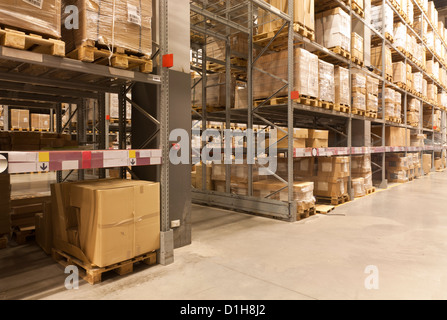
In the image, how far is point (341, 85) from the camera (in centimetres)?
728

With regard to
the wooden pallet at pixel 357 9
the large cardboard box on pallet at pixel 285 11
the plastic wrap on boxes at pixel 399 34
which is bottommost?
the large cardboard box on pallet at pixel 285 11

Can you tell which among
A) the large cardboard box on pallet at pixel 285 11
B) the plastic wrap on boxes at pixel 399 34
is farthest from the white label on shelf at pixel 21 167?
the plastic wrap on boxes at pixel 399 34

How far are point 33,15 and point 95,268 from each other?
7.96 ft

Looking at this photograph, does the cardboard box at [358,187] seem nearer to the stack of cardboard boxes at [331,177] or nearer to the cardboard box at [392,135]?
the stack of cardboard boxes at [331,177]

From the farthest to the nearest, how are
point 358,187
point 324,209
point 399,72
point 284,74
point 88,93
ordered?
point 399,72, point 358,187, point 324,209, point 284,74, point 88,93

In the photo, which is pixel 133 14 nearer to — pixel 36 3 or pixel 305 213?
pixel 36 3

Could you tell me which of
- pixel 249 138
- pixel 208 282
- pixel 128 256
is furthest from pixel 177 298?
pixel 249 138

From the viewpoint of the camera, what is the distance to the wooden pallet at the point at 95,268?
10.2ft

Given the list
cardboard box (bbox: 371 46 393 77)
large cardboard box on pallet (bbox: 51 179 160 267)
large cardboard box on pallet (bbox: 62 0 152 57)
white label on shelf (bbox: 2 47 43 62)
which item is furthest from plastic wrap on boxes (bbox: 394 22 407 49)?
white label on shelf (bbox: 2 47 43 62)

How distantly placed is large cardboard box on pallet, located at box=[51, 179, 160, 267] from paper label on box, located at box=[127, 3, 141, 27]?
1.78 metres

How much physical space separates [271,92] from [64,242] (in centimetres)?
456

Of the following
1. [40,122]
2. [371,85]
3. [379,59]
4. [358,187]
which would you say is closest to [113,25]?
[358,187]

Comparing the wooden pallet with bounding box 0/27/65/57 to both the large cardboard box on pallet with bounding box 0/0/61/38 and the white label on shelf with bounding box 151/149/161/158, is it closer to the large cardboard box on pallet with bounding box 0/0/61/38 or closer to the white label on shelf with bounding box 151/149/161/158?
the large cardboard box on pallet with bounding box 0/0/61/38

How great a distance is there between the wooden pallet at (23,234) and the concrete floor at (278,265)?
0.52ft
